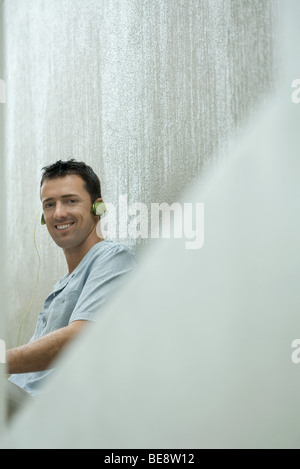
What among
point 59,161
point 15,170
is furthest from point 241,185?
point 15,170

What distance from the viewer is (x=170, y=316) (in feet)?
3.34

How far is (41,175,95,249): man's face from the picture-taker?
3.77 feet

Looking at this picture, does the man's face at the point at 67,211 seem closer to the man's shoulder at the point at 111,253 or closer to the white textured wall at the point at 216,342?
the man's shoulder at the point at 111,253

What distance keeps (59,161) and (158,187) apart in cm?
24

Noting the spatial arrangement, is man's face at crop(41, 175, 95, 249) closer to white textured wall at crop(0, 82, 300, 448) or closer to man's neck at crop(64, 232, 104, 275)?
man's neck at crop(64, 232, 104, 275)

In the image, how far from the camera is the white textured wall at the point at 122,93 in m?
1.03

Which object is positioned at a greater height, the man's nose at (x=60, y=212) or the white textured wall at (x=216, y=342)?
the man's nose at (x=60, y=212)

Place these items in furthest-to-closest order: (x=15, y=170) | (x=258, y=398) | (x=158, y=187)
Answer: (x=15, y=170) < (x=158, y=187) < (x=258, y=398)

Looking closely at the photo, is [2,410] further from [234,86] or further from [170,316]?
[234,86]

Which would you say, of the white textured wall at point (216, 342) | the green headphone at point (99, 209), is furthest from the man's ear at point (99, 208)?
the white textured wall at point (216, 342)

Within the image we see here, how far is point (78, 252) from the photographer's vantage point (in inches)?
45.7

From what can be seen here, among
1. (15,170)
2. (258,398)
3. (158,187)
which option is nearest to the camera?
(258,398)

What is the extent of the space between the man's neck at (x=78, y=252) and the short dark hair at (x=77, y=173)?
0.08m

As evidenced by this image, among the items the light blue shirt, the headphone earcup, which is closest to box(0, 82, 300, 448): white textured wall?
the light blue shirt
